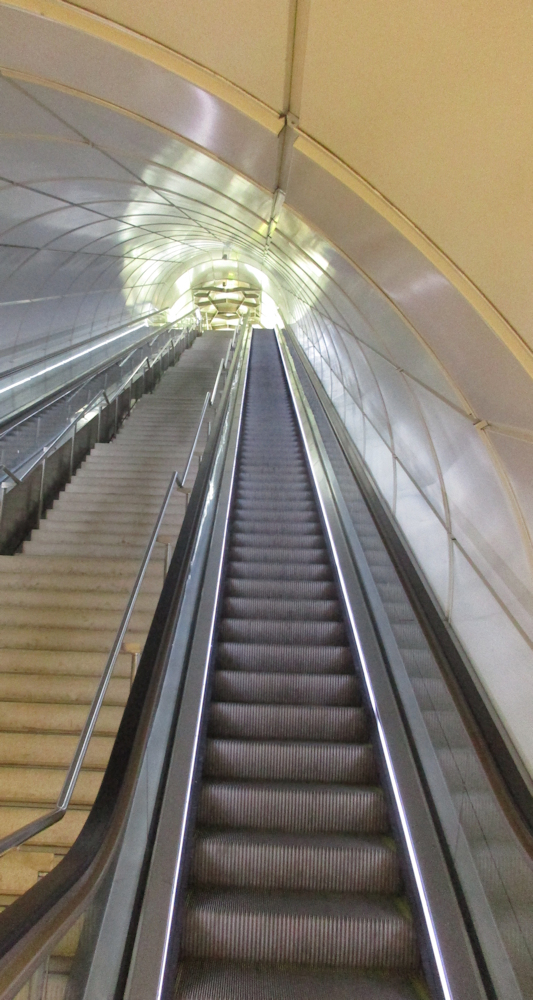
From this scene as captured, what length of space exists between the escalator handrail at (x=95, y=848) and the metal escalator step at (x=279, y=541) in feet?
9.02

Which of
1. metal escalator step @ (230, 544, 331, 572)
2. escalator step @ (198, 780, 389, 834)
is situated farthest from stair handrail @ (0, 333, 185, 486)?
escalator step @ (198, 780, 389, 834)

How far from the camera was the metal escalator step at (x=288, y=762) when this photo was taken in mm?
3877

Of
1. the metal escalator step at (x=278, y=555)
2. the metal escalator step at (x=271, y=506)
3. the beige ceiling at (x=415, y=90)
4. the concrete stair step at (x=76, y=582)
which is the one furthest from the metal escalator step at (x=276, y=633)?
the beige ceiling at (x=415, y=90)

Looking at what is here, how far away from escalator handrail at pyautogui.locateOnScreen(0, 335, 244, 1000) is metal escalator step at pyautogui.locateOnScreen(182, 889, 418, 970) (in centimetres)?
97

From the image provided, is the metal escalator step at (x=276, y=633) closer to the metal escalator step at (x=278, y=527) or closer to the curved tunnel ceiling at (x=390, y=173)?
the curved tunnel ceiling at (x=390, y=173)

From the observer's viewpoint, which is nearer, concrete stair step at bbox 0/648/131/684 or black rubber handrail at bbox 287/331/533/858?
black rubber handrail at bbox 287/331/533/858

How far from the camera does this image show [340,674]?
Answer: 4.75 metres

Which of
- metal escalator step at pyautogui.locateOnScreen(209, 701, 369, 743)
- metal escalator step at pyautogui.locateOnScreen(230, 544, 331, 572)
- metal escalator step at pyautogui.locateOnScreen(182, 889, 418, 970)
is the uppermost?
metal escalator step at pyautogui.locateOnScreen(230, 544, 331, 572)

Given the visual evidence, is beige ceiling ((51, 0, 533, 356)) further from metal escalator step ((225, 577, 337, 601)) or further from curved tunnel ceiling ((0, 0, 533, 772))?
metal escalator step ((225, 577, 337, 601))

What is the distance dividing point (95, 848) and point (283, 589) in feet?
12.1

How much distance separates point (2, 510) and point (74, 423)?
2.60 m

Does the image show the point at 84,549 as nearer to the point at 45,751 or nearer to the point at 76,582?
the point at 76,582

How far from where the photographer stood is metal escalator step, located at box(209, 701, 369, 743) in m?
4.18

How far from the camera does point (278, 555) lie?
256 inches
